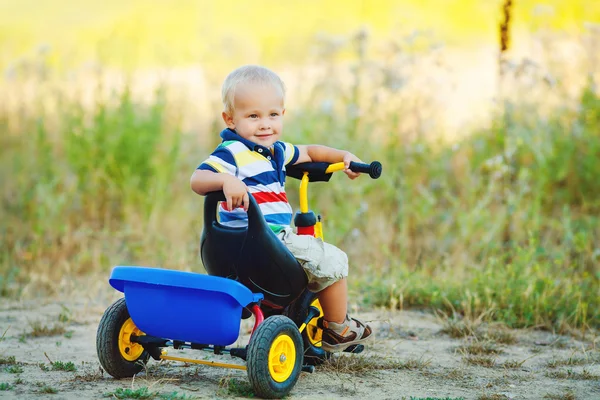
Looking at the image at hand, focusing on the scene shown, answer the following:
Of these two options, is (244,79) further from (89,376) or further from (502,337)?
(502,337)

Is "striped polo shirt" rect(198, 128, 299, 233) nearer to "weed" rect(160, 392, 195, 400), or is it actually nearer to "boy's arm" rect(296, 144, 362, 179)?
"boy's arm" rect(296, 144, 362, 179)

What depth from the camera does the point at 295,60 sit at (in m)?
8.28

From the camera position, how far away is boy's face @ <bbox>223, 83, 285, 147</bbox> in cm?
337

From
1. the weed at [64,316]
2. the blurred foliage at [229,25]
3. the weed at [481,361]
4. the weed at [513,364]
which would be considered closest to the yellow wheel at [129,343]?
the weed at [64,316]

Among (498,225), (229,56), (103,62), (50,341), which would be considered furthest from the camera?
(229,56)

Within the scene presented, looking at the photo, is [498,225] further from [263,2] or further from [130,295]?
[263,2]

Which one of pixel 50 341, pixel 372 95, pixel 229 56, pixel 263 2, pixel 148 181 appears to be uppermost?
pixel 263 2

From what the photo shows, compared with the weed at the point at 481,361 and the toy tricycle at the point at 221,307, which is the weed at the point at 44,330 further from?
the weed at the point at 481,361

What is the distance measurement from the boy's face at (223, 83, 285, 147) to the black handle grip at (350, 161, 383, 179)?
0.40 m

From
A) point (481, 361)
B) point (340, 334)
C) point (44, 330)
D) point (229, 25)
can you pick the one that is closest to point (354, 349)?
point (340, 334)

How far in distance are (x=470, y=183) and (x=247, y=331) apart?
9.17ft

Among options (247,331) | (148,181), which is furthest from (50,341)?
(148,181)

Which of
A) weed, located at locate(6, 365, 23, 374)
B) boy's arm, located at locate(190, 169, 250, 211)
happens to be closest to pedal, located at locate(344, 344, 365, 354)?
boy's arm, located at locate(190, 169, 250, 211)

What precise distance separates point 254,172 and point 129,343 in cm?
96
